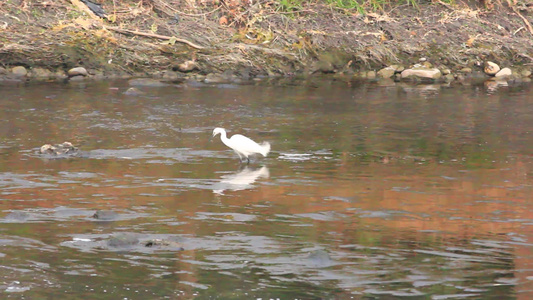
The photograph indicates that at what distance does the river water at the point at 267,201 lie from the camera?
27.8 feet

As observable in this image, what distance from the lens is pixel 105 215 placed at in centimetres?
1044

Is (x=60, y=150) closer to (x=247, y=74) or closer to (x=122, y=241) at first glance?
(x=122, y=241)

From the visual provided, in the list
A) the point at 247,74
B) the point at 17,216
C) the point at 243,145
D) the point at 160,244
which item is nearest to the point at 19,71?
→ the point at 247,74

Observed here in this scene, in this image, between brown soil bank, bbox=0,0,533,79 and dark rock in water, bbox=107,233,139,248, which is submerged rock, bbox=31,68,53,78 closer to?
brown soil bank, bbox=0,0,533,79

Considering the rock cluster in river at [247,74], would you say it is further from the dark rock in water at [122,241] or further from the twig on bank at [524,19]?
the dark rock in water at [122,241]

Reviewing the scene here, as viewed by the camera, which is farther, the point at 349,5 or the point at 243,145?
the point at 349,5

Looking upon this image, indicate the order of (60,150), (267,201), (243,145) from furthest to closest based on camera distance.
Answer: (60,150) < (243,145) < (267,201)

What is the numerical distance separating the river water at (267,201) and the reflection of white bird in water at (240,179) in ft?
0.17

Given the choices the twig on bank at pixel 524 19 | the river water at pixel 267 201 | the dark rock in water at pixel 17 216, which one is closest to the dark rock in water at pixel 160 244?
the river water at pixel 267 201

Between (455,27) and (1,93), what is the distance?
1330 cm

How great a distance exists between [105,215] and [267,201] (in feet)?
6.81

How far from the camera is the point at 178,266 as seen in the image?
28.7 feet

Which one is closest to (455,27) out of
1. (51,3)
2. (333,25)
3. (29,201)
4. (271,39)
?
(333,25)

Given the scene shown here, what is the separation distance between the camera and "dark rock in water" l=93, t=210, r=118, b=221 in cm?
1040
